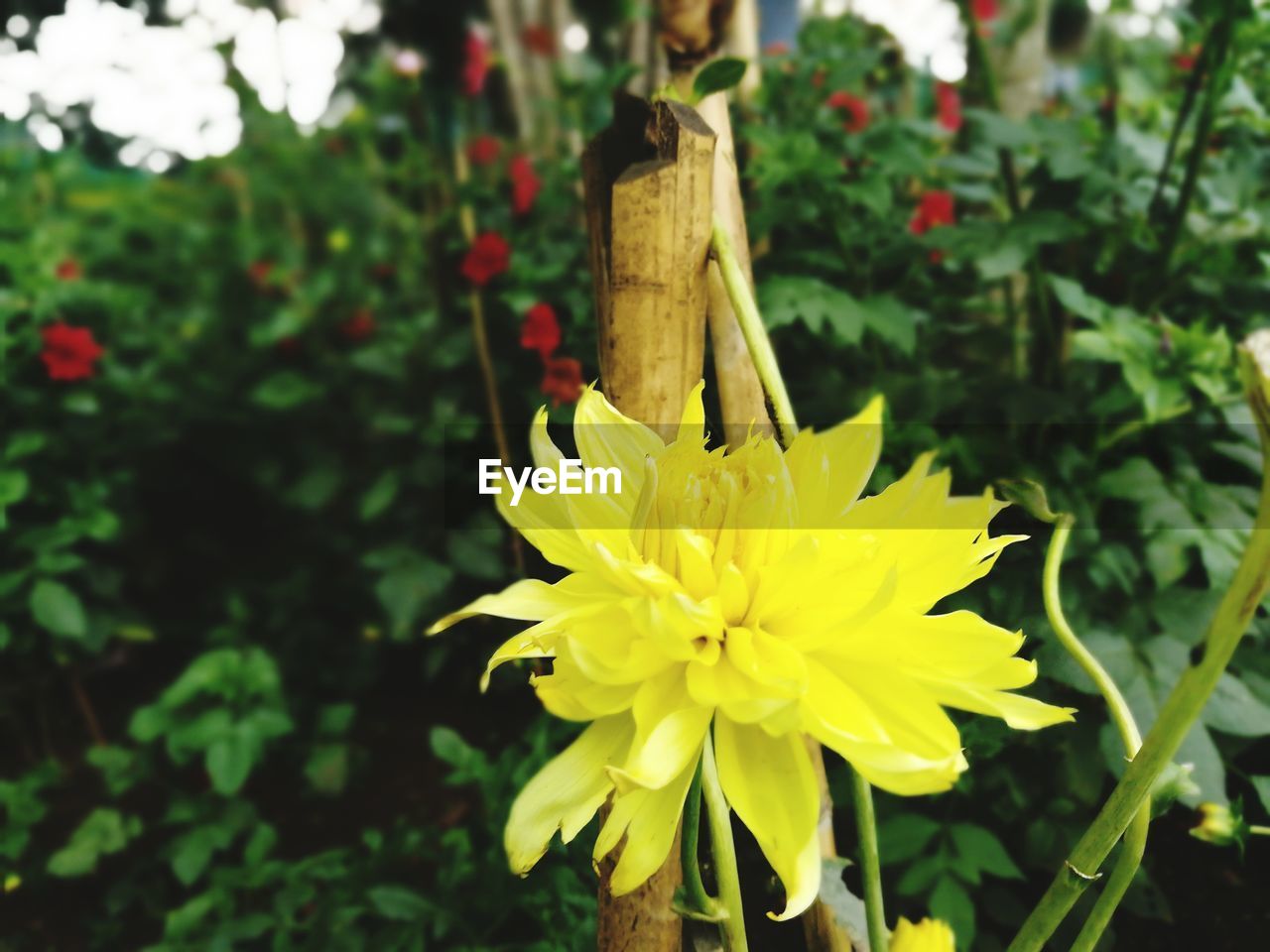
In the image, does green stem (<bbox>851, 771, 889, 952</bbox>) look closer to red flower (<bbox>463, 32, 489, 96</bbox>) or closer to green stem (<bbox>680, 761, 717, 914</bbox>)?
green stem (<bbox>680, 761, 717, 914</bbox>)

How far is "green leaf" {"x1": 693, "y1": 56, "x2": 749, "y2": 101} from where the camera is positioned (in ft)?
2.14

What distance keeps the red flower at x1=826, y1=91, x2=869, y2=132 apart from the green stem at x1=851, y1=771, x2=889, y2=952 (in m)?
1.28

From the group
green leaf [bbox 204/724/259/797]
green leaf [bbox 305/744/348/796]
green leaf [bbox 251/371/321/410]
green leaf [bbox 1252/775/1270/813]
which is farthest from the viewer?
green leaf [bbox 251/371/321/410]

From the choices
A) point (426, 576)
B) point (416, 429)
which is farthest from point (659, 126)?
point (416, 429)

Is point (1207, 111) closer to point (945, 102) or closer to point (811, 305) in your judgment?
point (811, 305)

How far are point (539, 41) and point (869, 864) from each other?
8.91 feet

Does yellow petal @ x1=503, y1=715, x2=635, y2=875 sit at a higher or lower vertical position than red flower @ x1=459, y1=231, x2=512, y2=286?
lower

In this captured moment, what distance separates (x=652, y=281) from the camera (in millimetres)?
626

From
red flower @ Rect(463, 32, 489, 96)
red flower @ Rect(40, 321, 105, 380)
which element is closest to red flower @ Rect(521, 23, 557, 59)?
red flower @ Rect(463, 32, 489, 96)

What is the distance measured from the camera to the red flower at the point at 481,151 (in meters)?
2.29

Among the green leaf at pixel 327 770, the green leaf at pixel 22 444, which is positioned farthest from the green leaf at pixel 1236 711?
the green leaf at pixel 22 444

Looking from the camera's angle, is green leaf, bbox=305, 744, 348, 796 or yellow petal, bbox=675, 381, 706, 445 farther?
green leaf, bbox=305, 744, 348, 796

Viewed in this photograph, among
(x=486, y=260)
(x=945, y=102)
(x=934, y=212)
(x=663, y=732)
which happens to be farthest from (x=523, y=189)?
(x=663, y=732)

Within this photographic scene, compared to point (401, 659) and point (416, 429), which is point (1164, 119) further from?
point (401, 659)
